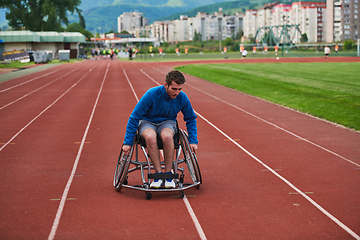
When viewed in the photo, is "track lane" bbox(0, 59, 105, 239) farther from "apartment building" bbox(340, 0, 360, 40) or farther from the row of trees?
"apartment building" bbox(340, 0, 360, 40)

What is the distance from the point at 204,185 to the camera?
5609mm

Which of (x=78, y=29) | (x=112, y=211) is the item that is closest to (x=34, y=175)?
(x=112, y=211)

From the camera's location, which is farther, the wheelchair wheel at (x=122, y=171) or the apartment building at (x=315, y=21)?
the apartment building at (x=315, y=21)

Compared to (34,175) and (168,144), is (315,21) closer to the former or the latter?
(34,175)

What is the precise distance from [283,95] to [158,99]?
11.1 meters

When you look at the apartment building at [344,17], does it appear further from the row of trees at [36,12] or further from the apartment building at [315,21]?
the row of trees at [36,12]

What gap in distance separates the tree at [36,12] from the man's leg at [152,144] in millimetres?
65341

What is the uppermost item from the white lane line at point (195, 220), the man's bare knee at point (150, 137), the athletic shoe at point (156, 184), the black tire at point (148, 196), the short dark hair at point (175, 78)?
the short dark hair at point (175, 78)

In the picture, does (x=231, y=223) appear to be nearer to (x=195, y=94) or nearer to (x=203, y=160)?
(x=203, y=160)

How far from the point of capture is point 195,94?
17.1m

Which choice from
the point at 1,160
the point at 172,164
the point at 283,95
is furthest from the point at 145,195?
the point at 283,95

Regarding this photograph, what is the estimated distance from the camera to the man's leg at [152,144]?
4.99m

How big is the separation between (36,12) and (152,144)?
6873 centimetres

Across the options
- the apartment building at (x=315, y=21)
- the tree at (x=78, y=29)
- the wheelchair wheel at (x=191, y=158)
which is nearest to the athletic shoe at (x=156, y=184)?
the wheelchair wheel at (x=191, y=158)
